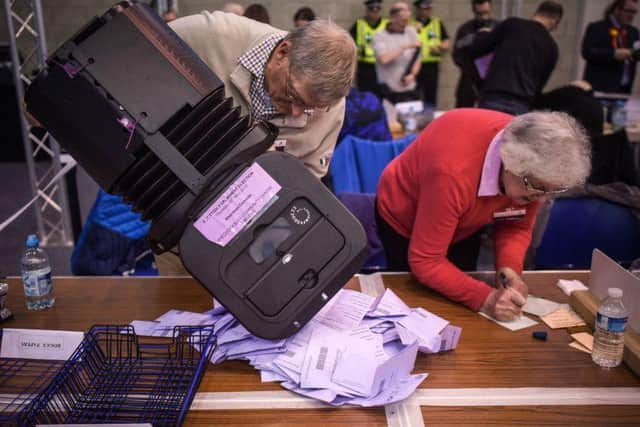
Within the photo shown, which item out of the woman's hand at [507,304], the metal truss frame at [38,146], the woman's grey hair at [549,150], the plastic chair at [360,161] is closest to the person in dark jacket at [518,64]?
the plastic chair at [360,161]

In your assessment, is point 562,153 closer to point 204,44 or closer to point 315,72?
point 315,72

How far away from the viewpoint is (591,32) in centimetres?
505

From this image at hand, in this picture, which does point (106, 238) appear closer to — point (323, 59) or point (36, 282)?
point (36, 282)

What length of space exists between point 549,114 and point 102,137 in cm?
99

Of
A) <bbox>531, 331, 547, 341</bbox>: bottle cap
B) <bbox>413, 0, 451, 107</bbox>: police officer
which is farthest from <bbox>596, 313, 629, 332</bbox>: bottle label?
<bbox>413, 0, 451, 107</bbox>: police officer

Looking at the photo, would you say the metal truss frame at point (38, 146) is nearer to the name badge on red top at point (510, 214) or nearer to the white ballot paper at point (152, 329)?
the white ballot paper at point (152, 329)

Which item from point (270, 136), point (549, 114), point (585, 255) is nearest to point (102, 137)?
point (270, 136)

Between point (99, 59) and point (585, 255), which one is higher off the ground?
point (99, 59)

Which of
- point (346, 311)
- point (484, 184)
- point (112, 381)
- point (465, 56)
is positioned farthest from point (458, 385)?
point (465, 56)

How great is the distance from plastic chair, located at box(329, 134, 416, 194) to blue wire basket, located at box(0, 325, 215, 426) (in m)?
1.48

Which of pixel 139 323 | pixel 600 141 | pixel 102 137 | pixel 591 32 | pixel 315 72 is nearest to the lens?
pixel 102 137

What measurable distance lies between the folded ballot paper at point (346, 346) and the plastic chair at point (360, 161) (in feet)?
4.20

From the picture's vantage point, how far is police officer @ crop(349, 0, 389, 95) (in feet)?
19.6

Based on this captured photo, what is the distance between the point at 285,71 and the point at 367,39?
5119 mm
